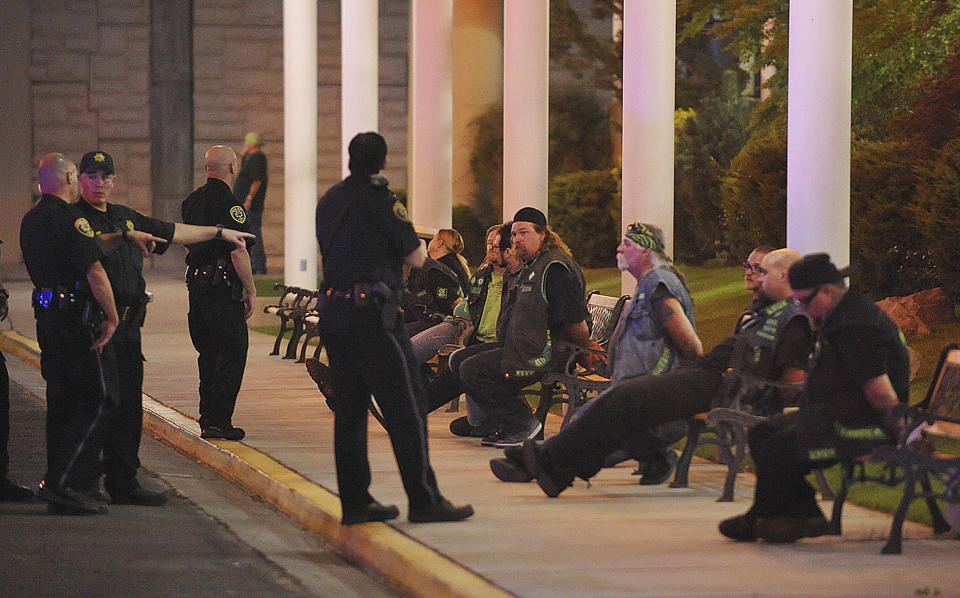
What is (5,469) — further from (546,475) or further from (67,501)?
(546,475)

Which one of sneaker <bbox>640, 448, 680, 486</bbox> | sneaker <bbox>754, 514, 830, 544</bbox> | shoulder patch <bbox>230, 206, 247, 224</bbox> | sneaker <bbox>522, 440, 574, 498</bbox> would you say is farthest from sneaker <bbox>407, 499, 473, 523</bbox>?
shoulder patch <bbox>230, 206, 247, 224</bbox>

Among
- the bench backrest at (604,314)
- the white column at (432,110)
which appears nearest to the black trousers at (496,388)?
the bench backrest at (604,314)

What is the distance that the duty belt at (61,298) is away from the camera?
9.35 metres

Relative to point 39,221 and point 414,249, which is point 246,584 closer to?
point 414,249

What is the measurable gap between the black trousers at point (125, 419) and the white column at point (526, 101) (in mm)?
8998

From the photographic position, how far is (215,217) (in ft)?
38.3

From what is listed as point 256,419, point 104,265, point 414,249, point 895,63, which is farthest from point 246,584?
point 895,63

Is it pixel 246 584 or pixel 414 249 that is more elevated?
pixel 414 249

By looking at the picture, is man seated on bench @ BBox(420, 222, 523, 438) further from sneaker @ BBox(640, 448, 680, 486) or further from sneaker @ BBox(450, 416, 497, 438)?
sneaker @ BBox(640, 448, 680, 486)

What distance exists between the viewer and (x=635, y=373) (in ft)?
31.6

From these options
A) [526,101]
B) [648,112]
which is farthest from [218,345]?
[526,101]

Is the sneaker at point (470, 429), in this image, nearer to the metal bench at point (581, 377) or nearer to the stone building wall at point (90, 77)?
the metal bench at point (581, 377)

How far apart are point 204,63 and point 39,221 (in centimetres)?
2727

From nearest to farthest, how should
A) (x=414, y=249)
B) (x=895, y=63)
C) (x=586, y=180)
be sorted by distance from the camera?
(x=414, y=249)
(x=895, y=63)
(x=586, y=180)
